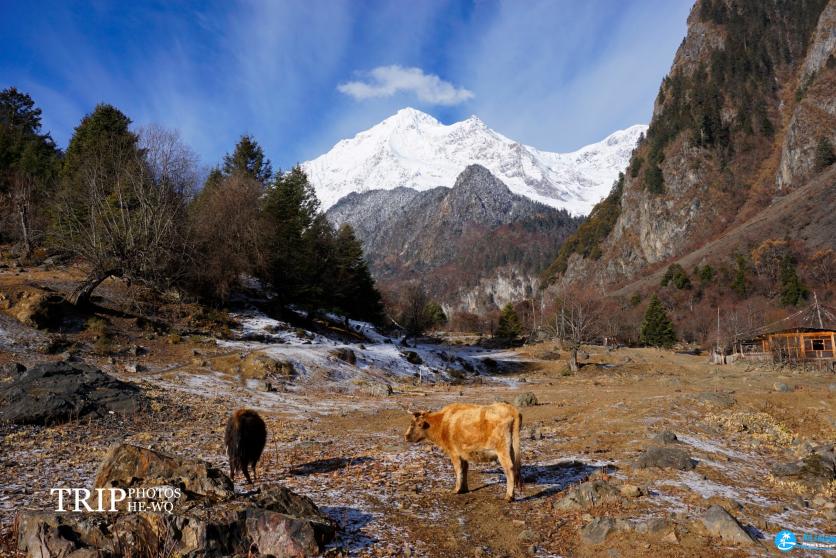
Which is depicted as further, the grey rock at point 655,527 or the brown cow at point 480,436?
the brown cow at point 480,436

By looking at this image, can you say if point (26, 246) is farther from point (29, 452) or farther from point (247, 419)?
point (247, 419)

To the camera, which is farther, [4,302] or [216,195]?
[216,195]

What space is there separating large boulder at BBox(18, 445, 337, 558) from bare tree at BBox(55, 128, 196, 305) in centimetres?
2774

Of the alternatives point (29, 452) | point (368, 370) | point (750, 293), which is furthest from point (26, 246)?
point (750, 293)

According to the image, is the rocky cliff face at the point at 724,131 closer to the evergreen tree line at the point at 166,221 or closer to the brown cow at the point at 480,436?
the evergreen tree line at the point at 166,221

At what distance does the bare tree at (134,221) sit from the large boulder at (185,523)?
27743 mm

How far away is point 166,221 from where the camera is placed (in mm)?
35156

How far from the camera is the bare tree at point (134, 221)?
32.7 meters

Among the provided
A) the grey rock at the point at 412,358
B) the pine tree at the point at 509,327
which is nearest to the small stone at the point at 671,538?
the grey rock at the point at 412,358

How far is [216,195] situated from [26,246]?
16.4m

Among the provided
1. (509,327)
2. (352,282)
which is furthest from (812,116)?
(352,282)

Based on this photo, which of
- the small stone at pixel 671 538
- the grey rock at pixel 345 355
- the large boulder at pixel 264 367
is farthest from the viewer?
the grey rock at pixel 345 355

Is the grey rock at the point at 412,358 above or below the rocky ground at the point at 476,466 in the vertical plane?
above

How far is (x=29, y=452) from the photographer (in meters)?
10.7
